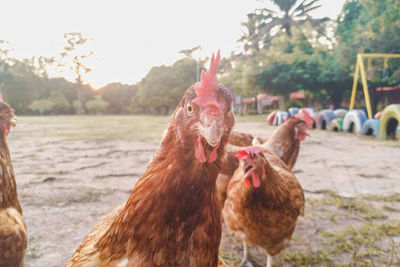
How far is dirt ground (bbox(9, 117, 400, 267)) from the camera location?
5.62 feet

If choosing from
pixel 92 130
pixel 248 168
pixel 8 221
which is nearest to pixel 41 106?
pixel 92 130

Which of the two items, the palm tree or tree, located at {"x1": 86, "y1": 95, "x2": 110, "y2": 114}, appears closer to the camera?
the palm tree

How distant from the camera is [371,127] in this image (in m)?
6.73

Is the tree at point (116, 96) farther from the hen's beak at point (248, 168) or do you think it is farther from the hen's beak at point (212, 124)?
the hen's beak at point (212, 124)

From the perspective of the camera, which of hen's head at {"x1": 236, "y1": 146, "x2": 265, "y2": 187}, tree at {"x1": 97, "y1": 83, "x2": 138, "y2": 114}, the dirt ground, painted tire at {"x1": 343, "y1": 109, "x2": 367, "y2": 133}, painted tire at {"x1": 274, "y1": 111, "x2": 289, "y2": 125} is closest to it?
hen's head at {"x1": 236, "y1": 146, "x2": 265, "y2": 187}

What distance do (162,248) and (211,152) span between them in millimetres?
344

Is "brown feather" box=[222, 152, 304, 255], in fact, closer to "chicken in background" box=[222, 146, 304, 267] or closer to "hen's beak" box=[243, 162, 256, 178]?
"chicken in background" box=[222, 146, 304, 267]

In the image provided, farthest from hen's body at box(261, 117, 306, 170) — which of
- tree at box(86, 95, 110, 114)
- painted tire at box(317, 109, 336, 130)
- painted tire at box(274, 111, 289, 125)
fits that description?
tree at box(86, 95, 110, 114)

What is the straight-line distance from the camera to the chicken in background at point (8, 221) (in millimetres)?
1089

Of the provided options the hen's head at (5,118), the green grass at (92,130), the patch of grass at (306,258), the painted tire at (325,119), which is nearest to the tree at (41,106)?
the green grass at (92,130)

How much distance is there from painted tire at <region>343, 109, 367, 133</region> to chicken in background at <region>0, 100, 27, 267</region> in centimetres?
827

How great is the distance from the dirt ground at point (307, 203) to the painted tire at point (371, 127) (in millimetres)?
2245

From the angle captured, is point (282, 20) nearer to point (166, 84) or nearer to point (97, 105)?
point (166, 84)

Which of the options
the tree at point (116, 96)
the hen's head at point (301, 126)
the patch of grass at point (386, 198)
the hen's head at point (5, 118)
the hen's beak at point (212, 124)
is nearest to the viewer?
the hen's beak at point (212, 124)
